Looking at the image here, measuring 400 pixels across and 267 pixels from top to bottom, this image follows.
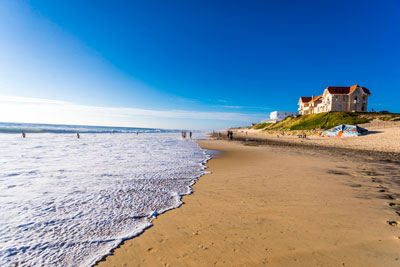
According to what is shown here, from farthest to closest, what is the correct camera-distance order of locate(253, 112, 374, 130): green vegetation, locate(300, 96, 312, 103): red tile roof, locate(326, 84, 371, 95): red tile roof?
1. locate(300, 96, 312, 103): red tile roof
2. locate(326, 84, 371, 95): red tile roof
3. locate(253, 112, 374, 130): green vegetation

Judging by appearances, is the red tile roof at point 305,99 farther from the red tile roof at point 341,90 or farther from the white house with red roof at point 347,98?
the red tile roof at point 341,90

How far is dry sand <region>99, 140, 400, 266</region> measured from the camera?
3098mm

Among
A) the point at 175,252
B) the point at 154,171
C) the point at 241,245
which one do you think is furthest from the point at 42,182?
the point at 241,245

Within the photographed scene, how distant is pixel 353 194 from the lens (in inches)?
240

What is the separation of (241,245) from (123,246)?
2316mm

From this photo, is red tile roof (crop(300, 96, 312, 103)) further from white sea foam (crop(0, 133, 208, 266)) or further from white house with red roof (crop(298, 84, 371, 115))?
white sea foam (crop(0, 133, 208, 266))

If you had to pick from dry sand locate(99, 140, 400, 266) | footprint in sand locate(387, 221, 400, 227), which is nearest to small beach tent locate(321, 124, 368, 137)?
dry sand locate(99, 140, 400, 266)

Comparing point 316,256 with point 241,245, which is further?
point 241,245

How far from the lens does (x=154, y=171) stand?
9.33 m

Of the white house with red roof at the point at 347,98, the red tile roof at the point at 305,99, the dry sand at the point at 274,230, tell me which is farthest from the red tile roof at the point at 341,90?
the dry sand at the point at 274,230

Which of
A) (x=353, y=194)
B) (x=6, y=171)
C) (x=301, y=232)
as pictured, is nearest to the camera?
(x=301, y=232)

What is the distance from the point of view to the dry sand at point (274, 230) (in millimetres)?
3098

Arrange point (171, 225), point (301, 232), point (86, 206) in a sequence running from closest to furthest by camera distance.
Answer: point (301, 232), point (171, 225), point (86, 206)

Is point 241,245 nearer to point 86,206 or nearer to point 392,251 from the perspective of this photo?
point 392,251
